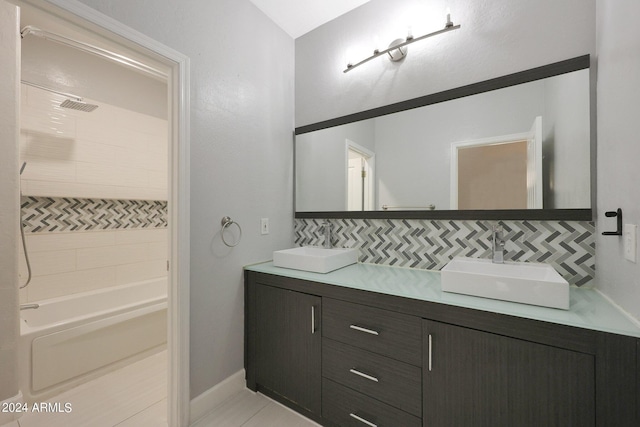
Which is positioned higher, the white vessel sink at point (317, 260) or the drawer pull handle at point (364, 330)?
the white vessel sink at point (317, 260)

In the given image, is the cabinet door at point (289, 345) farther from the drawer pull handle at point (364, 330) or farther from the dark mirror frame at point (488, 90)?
the dark mirror frame at point (488, 90)

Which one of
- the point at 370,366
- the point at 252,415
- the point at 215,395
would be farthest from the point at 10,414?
the point at 370,366

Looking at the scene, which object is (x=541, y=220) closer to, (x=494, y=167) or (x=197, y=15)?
(x=494, y=167)

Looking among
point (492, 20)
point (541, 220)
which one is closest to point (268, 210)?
point (541, 220)

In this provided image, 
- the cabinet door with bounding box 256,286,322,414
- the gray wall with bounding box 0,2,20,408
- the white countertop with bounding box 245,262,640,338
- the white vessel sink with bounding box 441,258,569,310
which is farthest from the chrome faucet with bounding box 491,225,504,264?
the gray wall with bounding box 0,2,20,408

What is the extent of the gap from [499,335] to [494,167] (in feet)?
2.99

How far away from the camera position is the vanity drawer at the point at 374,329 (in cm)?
122

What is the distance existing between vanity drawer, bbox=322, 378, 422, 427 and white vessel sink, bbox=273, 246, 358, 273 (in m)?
0.61

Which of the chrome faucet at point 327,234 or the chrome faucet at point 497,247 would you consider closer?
the chrome faucet at point 497,247

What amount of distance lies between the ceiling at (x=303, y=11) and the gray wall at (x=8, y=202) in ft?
4.68

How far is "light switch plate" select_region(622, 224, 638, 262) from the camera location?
874 millimetres

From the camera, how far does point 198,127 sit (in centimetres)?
161

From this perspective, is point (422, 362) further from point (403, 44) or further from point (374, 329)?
point (403, 44)

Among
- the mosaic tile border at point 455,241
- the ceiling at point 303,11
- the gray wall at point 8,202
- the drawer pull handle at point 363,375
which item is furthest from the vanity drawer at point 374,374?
the ceiling at point 303,11
